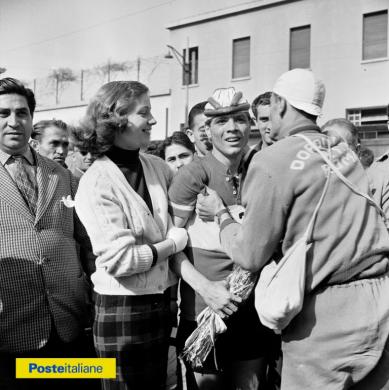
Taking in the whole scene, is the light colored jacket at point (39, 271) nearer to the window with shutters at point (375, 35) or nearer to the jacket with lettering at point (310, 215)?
the jacket with lettering at point (310, 215)

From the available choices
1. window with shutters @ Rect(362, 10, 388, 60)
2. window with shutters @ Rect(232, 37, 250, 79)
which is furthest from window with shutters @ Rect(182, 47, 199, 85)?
window with shutters @ Rect(362, 10, 388, 60)

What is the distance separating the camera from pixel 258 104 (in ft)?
14.5

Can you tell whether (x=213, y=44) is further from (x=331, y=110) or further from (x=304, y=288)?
(x=304, y=288)

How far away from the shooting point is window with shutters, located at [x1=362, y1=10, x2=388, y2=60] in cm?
1878

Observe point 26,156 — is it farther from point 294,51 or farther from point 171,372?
point 294,51

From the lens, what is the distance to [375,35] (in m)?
19.0

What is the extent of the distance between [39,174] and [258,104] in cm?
230

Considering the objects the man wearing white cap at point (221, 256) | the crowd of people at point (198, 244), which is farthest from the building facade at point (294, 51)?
the crowd of people at point (198, 244)

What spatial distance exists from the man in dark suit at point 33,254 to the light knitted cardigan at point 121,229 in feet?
1.20

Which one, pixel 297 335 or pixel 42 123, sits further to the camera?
pixel 42 123

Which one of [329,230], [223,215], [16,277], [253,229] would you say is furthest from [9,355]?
[329,230]

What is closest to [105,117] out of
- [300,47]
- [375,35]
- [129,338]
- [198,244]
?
[198,244]

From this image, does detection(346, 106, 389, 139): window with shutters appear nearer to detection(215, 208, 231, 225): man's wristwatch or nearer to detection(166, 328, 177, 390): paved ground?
detection(166, 328, 177, 390): paved ground

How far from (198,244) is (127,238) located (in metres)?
0.50
